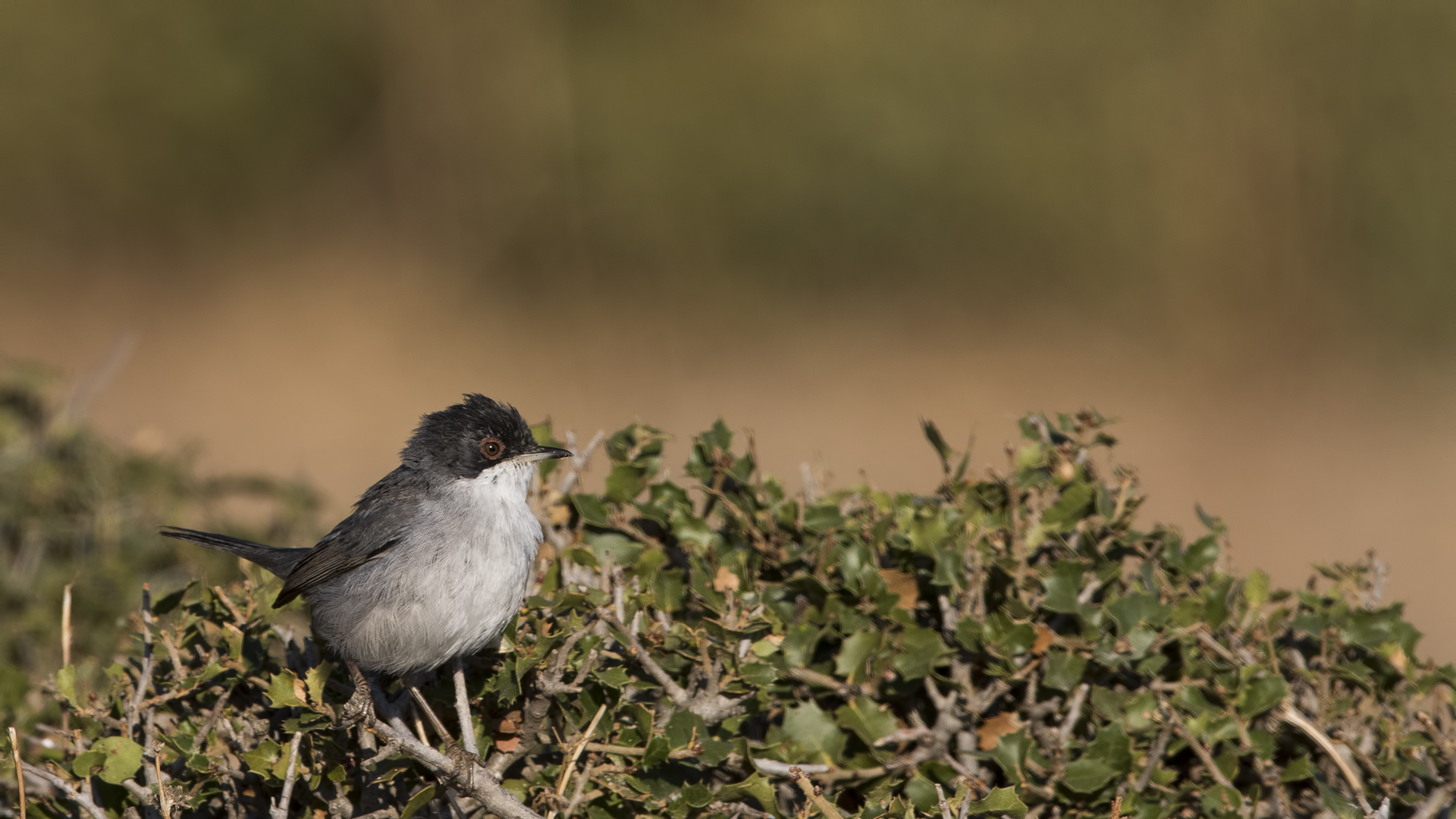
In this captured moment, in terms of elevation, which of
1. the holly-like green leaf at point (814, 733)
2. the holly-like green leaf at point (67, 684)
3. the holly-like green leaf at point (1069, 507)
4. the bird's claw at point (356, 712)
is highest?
the holly-like green leaf at point (1069, 507)

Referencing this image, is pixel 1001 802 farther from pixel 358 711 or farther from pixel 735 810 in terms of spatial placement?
pixel 358 711

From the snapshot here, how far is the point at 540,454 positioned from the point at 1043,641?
4.24ft

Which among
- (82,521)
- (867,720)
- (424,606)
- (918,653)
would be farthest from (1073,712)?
(82,521)

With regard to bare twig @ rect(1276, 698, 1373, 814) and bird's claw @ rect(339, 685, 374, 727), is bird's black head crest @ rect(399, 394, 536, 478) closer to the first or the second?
bird's claw @ rect(339, 685, 374, 727)

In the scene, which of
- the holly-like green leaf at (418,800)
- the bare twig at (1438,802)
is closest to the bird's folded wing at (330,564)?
the holly-like green leaf at (418,800)

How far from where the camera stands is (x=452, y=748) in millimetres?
2512

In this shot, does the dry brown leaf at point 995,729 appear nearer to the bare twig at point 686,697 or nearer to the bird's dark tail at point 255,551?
the bare twig at point 686,697

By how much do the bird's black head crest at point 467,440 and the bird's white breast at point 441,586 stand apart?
66mm

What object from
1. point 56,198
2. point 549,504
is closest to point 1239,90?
point 549,504

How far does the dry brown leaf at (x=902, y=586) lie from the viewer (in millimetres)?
3033

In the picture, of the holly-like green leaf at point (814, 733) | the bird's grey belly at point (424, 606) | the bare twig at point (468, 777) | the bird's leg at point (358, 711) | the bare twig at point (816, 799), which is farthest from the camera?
the holly-like green leaf at point (814, 733)

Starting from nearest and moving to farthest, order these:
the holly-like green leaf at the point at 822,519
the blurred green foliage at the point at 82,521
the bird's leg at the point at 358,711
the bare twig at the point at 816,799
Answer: the bare twig at the point at 816,799, the bird's leg at the point at 358,711, the holly-like green leaf at the point at 822,519, the blurred green foliage at the point at 82,521

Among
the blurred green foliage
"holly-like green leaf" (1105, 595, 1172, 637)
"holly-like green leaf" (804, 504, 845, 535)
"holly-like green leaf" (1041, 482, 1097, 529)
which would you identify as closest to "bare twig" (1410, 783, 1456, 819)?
"holly-like green leaf" (1105, 595, 1172, 637)

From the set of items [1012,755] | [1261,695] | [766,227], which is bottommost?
[1012,755]
